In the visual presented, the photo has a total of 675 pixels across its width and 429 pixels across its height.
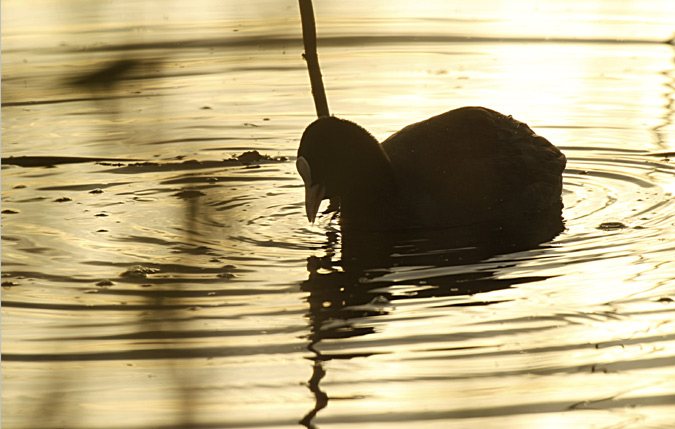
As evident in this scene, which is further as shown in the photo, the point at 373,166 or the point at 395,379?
the point at 373,166

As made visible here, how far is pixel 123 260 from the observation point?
6043mm

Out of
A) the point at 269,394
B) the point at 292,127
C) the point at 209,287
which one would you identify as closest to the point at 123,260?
the point at 209,287

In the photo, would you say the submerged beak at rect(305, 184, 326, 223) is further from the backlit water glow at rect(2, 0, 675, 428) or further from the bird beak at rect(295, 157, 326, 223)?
the backlit water glow at rect(2, 0, 675, 428)

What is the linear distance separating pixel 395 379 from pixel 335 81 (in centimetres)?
769

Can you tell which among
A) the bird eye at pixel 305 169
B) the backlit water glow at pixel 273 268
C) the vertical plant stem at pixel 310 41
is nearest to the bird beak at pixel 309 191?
the bird eye at pixel 305 169

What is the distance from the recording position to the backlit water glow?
68.5 inches

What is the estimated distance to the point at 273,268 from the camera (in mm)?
5898

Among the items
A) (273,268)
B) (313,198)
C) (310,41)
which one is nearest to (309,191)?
(313,198)

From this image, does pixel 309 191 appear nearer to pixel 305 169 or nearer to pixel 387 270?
pixel 305 169

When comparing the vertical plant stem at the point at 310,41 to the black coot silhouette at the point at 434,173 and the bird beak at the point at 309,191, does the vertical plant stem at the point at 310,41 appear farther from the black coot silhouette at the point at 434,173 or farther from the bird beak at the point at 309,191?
the black coot silhouette at the point at 434,173

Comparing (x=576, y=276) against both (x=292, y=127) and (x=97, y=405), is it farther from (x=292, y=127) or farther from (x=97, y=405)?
(x=292, y=127)

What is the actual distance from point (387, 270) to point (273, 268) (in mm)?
587

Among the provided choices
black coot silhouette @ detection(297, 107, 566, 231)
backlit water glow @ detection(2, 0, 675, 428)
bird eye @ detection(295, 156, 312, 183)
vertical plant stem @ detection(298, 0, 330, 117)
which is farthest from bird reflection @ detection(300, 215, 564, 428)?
vertical plant stem @ detection(298, 0, 330, 117)

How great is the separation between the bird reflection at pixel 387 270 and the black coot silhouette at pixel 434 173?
0.45 ft
